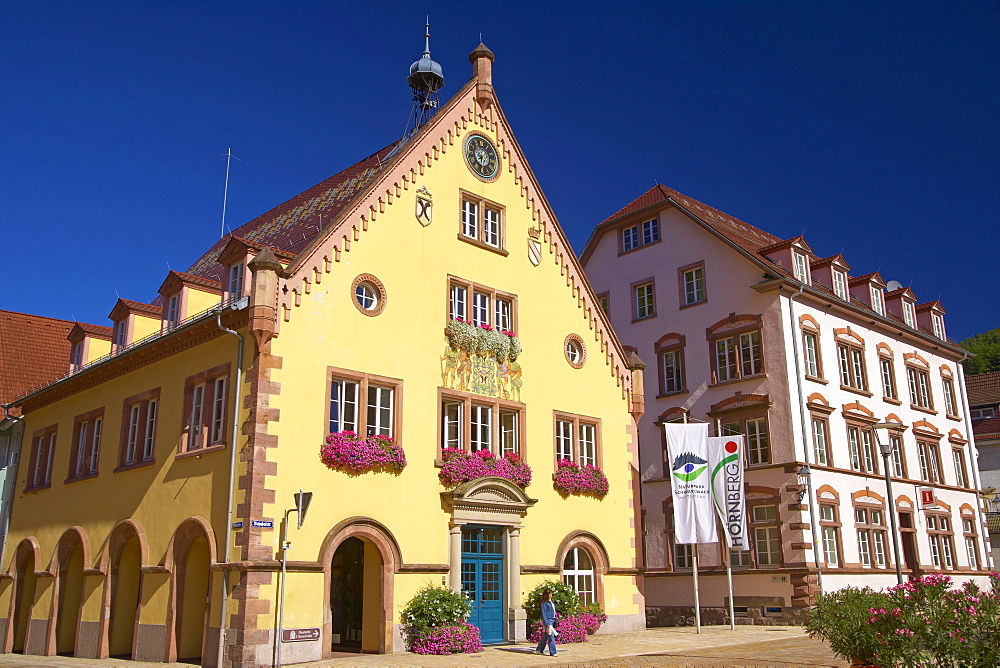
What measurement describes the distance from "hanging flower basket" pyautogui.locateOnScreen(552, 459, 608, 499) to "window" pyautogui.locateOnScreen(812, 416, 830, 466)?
29.7 ft

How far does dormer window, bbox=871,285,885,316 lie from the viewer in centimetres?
3956

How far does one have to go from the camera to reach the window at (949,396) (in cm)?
4234

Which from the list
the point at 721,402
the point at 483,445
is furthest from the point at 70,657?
the point at 721,402

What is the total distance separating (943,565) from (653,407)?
13.4 meters

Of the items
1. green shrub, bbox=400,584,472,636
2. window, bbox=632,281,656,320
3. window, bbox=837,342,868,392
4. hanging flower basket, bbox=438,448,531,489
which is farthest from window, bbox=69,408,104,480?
window, bbox=837,342,868,392

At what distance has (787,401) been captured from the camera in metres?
32.6

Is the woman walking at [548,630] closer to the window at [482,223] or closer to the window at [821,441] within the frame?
the window at [482,223]

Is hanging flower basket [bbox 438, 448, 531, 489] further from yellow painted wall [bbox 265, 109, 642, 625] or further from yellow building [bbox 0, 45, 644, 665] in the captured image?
yellow painted wall [bbox 265, 109, 642, 625]

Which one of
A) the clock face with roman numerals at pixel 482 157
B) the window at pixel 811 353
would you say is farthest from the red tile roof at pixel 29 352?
the window at pixel 811 353

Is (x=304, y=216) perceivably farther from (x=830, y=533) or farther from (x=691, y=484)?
(x=830, y=533)

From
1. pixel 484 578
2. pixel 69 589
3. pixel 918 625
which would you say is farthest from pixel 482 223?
pixel 918 625

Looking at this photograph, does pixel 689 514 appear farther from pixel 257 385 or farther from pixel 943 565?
pixel 943 565

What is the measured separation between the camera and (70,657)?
24891 millimetres

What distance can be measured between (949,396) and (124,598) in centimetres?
3566
